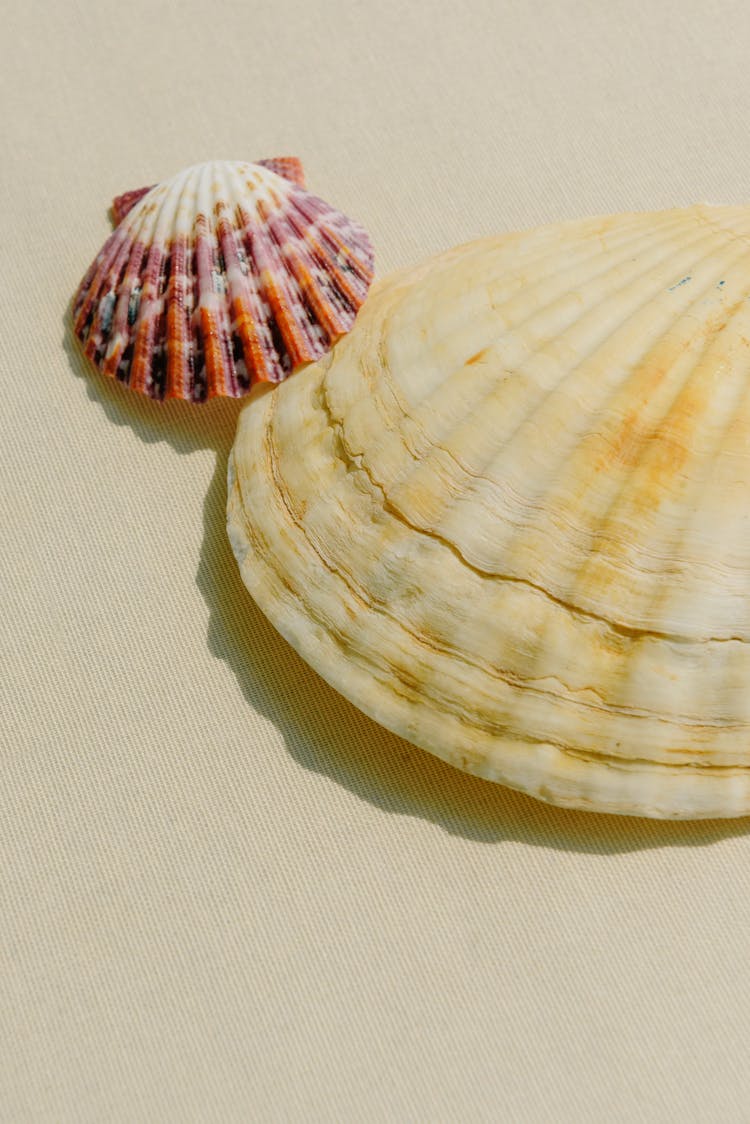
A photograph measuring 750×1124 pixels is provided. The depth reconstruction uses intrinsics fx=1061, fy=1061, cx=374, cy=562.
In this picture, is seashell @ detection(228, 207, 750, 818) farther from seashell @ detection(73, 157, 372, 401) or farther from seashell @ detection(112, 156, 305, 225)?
seashell @ detection(112, 156, 305, 225)

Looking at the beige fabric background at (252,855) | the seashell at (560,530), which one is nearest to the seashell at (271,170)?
the beige fabric background at (252,855)

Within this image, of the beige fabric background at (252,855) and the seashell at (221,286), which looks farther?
the seashell at (221,286)

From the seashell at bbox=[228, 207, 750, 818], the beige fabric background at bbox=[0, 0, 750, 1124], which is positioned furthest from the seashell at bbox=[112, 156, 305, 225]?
the seashell at bbox=[228, 207, 750, 818]

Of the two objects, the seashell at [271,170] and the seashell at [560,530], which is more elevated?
the seashell at [271,170]

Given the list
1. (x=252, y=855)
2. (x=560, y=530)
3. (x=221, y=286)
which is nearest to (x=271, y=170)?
(x=221, y=286)

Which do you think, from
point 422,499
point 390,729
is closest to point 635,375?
point 422,499

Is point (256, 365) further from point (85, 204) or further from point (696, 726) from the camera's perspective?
point (696, 726)

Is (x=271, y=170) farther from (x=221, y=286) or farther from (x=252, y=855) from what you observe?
(x=252, y=855)

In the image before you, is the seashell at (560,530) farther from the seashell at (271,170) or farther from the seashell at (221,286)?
the seashell at (271,170)
